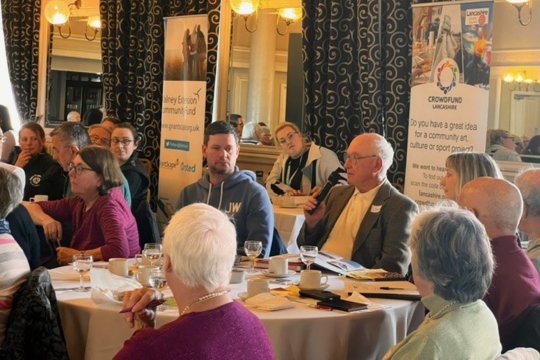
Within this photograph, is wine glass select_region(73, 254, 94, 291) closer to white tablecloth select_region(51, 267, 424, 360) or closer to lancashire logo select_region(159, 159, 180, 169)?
white tablecloth select_region(51, 267, 424, 360)

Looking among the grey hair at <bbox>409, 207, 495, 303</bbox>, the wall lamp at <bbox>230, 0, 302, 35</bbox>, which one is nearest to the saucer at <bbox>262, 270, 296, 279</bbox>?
the grey hair at <bbox>409, 207, 495, 303</bbox>

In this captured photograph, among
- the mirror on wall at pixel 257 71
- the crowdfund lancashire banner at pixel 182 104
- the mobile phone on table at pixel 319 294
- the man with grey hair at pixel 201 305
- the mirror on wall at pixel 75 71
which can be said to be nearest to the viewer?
the man with grey hair at pixel 201 305

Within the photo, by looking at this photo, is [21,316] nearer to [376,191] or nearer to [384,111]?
[376,191]

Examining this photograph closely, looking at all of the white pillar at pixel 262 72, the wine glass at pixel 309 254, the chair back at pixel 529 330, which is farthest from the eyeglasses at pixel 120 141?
the chair back at pixel 529 330

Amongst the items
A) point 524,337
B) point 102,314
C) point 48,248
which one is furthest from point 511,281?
point 48,248

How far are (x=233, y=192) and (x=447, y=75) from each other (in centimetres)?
232

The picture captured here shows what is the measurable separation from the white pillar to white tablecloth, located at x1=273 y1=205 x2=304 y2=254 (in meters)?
2.56

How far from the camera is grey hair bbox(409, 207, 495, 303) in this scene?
2.28 meters

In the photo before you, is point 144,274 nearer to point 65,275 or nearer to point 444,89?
point 65,275

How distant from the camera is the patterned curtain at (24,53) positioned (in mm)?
10367

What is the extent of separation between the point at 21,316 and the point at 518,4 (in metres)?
5.01

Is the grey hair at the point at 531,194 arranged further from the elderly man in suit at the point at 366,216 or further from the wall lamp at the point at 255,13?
the wall lamp at the point at 255,13

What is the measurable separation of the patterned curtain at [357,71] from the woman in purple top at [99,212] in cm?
312

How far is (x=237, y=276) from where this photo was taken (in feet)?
11.3
